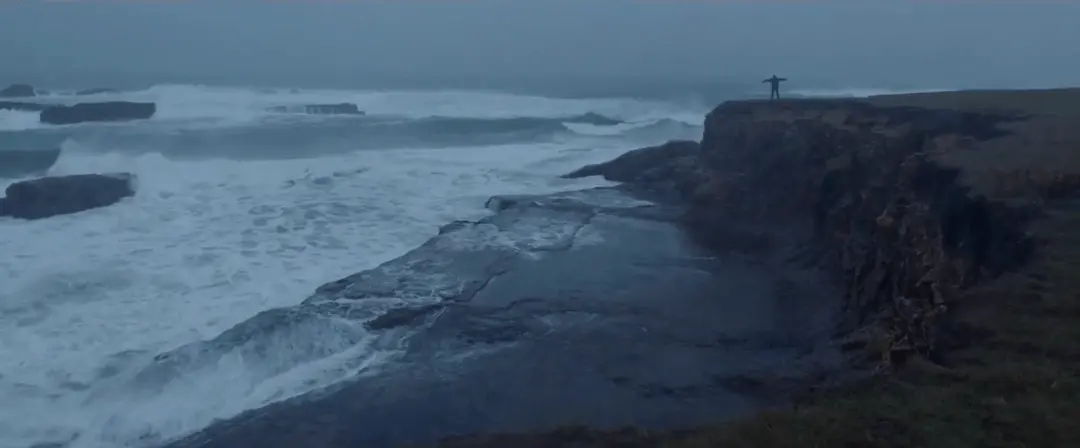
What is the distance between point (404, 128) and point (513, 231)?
2256 cm

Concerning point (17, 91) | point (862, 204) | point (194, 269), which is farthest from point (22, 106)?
point (862, 204)

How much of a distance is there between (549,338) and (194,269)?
635cm

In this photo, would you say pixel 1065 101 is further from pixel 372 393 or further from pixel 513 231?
pixel 372 393

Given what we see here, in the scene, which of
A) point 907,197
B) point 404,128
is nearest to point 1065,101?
point 907,197

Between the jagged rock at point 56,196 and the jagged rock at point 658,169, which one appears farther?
the jagged rock at point 658,169

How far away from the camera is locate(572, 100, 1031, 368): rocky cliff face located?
29.8 ft

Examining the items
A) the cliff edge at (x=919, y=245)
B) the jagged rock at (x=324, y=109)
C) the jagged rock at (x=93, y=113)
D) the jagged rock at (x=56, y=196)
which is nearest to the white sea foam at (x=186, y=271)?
the jagged rock at (x=56, y=196)

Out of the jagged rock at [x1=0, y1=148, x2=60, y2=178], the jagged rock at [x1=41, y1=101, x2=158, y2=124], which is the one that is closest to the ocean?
the jagged rock at [x1=0, y1=148, x2=60, y2=178]

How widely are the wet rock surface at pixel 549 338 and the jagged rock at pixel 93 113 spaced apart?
26.7m

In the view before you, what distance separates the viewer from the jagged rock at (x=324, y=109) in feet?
147

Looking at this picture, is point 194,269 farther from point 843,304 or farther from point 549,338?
point 843,304

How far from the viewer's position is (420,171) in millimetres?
26062

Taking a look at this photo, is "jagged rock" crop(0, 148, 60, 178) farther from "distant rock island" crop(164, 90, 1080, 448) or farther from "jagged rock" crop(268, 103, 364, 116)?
"jagged rock" crop(268, 103, 364, 116)

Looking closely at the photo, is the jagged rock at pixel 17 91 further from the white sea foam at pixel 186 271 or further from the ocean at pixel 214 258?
the white sea foam at pixel 186 271
